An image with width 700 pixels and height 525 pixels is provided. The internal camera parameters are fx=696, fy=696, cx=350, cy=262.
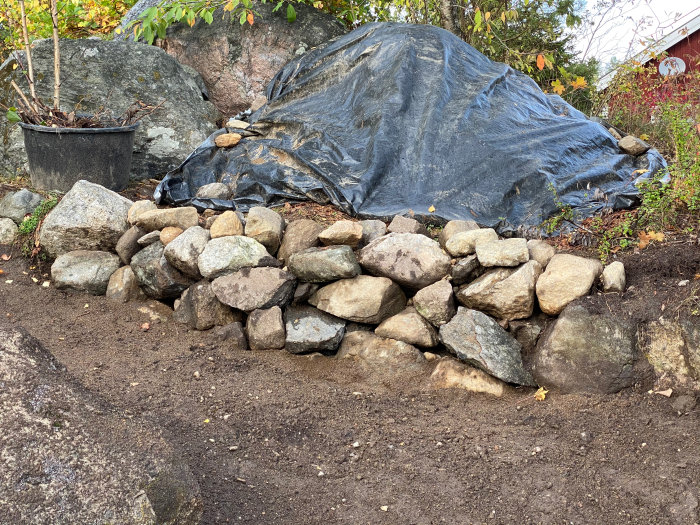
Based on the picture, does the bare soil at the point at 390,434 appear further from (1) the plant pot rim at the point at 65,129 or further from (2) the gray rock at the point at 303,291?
(1) the plant pot rim at the point at 65,129

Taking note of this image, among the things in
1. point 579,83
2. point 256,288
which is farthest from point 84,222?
point 579,83

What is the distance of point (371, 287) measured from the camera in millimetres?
3725

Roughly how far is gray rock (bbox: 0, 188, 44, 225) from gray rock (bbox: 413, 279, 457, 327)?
2796 millimetres

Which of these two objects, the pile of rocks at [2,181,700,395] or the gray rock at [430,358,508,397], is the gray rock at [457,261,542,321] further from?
the gray rock at [430,358,508,397]

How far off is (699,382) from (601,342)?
44 cm

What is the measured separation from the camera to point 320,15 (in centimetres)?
653

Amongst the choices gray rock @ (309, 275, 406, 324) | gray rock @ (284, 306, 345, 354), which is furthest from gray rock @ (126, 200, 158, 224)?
gray rock @ (309, 275, 406, 324)

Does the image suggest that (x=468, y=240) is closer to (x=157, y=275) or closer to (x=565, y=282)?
(x=565, y=282)

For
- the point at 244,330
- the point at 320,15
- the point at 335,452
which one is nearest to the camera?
the point at 335,452

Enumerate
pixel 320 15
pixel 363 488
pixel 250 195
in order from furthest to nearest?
pixel 320 15, pixel 250 195, pixel 363 488

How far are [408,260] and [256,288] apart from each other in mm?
846

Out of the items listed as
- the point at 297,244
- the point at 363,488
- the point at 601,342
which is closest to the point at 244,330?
the point at 297,244

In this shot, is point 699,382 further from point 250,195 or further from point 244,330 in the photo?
point 250,195

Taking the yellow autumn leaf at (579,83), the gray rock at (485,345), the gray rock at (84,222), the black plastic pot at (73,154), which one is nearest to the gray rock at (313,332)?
the gray rock at (485,345)
